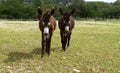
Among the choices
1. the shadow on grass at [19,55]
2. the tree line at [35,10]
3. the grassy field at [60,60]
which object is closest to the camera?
the grassy field at [60,60]

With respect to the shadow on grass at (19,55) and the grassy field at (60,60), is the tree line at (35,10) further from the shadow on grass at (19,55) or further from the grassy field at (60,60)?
the shadow on grass at (19,55)

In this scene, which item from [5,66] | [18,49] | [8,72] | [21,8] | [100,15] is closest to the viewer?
[8,72]

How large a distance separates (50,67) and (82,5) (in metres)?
108

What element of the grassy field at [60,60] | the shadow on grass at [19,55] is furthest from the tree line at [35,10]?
the shadow on grass at [19,55]

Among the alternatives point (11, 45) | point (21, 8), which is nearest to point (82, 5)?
point (21, 8)

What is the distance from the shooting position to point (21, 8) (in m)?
106

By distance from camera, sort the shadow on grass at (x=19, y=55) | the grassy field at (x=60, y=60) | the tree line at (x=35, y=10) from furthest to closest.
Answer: the tree line at (x=35, y=10) → the shadow on grass at (x=19, y=55) → the grassy field at (x=60, y=60)

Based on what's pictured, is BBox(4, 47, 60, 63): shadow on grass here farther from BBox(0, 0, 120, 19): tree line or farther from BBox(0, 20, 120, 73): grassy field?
BBox(0, 0, 120, 19): tree line

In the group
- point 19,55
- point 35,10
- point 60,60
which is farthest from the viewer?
point 35,10

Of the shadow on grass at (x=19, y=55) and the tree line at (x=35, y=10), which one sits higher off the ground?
the shadow on grass at (x=19, y=55)

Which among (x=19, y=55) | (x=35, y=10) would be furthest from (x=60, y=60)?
(x=35, y=10)

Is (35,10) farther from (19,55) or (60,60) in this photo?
(60,60)

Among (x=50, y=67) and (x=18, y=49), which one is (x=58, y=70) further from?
(x=18, y=49)

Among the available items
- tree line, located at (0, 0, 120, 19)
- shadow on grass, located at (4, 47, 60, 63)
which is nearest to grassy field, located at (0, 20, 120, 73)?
shadow on grass, located at (4, 47, 60, 63)
